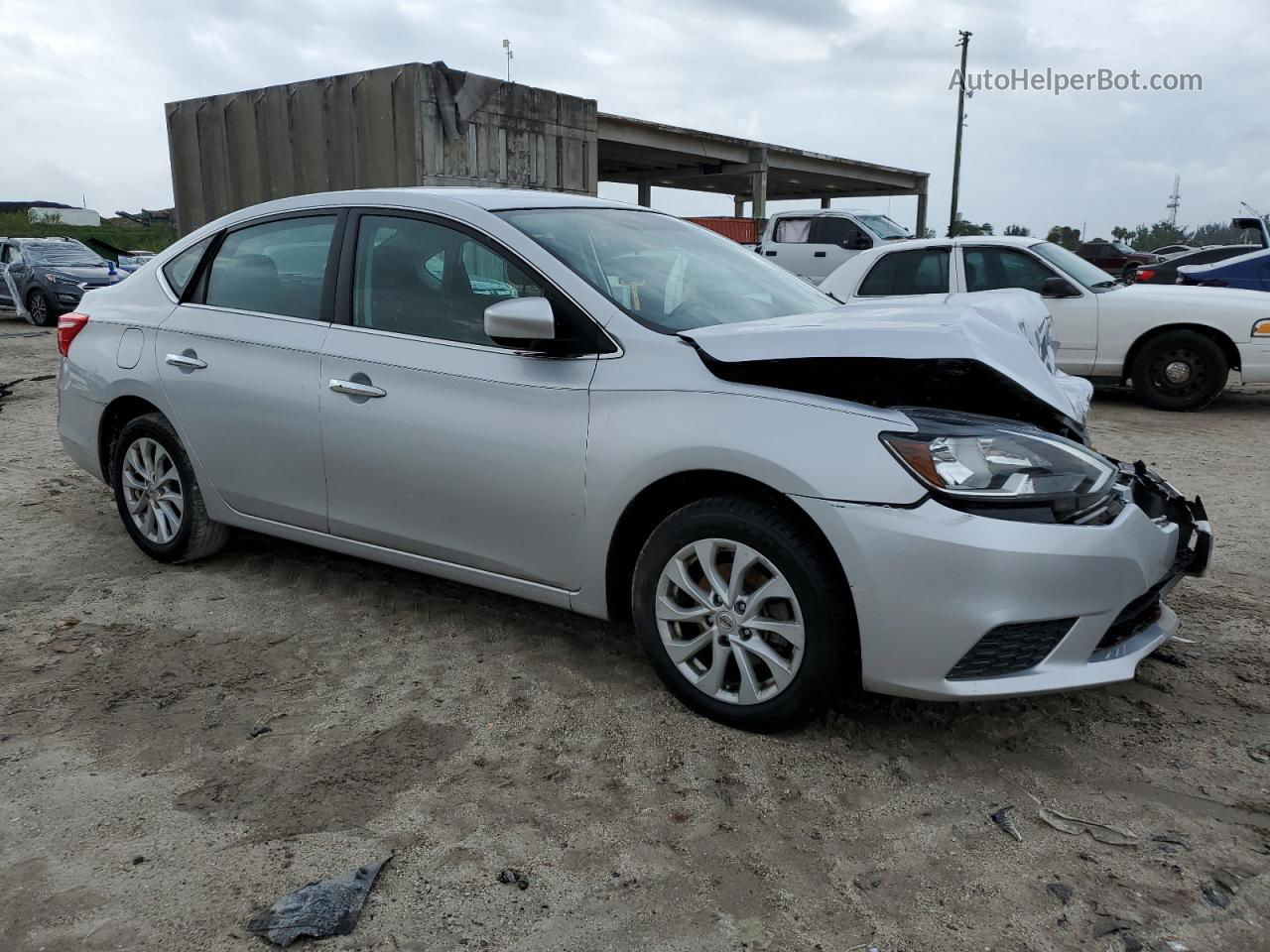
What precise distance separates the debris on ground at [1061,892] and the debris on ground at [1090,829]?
0.24 metres

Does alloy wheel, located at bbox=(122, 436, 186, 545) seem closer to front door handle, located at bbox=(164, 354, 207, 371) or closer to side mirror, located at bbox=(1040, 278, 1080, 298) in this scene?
front door handle, located at bbox=(164, 354, 207, 371)

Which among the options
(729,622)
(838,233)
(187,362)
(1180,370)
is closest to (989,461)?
(729,622)

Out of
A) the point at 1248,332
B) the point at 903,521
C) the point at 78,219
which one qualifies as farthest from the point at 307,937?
the point at 78,219

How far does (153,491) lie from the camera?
4.52 meters

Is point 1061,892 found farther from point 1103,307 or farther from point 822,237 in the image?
point 822,237

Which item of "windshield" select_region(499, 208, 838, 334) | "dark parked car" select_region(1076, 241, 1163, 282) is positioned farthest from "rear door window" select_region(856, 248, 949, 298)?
"dark parked car" select_region(1076, 241, 1163, 282)

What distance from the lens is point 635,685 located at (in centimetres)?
336

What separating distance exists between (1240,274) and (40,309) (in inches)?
690

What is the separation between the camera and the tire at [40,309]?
1689cm

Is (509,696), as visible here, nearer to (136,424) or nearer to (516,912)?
(516,912)

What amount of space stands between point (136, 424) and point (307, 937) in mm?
3030

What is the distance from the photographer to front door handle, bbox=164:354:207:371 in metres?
4.14

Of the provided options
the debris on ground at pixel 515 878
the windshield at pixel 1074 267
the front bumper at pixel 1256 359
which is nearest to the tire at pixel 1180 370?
the front bumper at pixel 1256 359

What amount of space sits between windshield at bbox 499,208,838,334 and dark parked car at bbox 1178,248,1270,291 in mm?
8286
